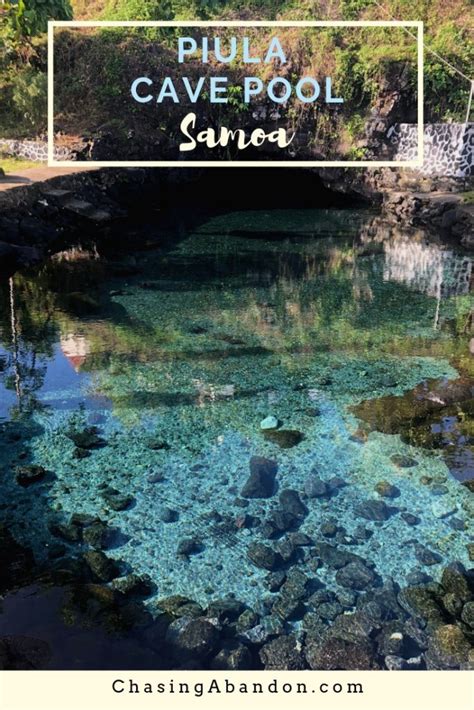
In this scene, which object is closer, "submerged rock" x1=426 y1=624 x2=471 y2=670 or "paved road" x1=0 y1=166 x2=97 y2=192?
"submerged rock" x1=426 y1=624 x2=471 y2=670

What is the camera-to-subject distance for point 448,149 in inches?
986

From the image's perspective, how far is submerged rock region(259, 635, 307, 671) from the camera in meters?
4.67

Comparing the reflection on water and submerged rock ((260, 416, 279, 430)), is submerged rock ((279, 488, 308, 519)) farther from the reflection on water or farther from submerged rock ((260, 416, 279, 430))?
submerged rock ((260, 416, 279, 430))

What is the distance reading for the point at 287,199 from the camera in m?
30.5

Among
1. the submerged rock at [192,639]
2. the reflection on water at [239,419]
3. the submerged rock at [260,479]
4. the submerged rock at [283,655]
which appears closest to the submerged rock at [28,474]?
the reflection on water at [239,419]

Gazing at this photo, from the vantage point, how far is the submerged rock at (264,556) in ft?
19.1

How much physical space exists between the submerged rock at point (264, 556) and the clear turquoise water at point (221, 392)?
0.28ft

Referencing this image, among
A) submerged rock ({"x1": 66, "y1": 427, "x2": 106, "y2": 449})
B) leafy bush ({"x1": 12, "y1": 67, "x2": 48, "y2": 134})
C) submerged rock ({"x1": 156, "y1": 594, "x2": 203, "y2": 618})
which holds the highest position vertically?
leafy bush ({"x1": 12, "y1": 67, "x2": 48, "y2": 134})

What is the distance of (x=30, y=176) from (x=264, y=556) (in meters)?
18.8

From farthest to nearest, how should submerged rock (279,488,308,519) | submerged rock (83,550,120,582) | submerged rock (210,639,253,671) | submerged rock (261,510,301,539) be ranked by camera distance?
Answer: submerged rock (279,488,308,519), submerged rock (261,510,301,539), submerged rock (83,550,120,582), submerged rock (210,639,253,671)

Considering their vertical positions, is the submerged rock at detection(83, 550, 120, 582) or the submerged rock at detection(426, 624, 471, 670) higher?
the submerged rock at detection(83, 550, 120, 582)

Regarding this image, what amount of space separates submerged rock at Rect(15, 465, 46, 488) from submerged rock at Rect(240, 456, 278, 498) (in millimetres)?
2521

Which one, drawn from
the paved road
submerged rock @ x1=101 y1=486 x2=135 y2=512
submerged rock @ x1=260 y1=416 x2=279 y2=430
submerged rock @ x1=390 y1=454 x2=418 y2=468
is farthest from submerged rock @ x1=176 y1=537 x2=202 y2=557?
the paved road

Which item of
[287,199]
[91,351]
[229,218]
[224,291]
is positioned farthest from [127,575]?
[287,199]
